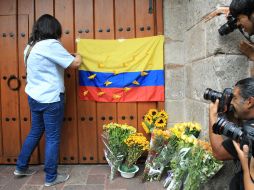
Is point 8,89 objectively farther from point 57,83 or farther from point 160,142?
point 160,142

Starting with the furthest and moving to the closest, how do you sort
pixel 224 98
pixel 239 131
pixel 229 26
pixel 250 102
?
1. pixel 229 26
2. pixel 224 98
3. pixel 250 102
4. pixel 239 131

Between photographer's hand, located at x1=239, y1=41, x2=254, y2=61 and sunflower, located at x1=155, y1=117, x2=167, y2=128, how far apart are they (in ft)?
3.71

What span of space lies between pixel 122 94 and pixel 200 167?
4.04 feet

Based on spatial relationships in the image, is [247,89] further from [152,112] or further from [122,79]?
[122,79]

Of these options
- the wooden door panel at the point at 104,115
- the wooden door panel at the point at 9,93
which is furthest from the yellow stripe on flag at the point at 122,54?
the wooden door panel at the point at 9,93

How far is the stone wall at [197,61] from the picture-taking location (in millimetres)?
2104

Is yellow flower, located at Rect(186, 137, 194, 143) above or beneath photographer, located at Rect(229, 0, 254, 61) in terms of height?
beneath

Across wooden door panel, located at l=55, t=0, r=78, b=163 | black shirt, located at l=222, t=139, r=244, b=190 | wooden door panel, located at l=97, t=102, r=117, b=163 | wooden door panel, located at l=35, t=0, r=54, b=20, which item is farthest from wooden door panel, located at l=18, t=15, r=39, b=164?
black shirt, located at l=222, t=139, r=244, b=190

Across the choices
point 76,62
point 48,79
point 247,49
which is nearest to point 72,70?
point 76,62

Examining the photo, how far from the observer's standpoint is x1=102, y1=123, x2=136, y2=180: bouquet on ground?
262 cm

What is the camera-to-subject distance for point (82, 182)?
263cm

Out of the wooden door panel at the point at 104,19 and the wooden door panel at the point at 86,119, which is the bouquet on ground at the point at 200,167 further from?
the wooden door panel at the point at 104,19

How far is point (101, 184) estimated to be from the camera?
8.49 ft

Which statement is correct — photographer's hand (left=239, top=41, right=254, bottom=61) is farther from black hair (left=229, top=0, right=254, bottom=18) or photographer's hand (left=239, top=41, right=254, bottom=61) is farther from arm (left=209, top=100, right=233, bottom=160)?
arm (left=209, top=100, right=233, bottom=160)
